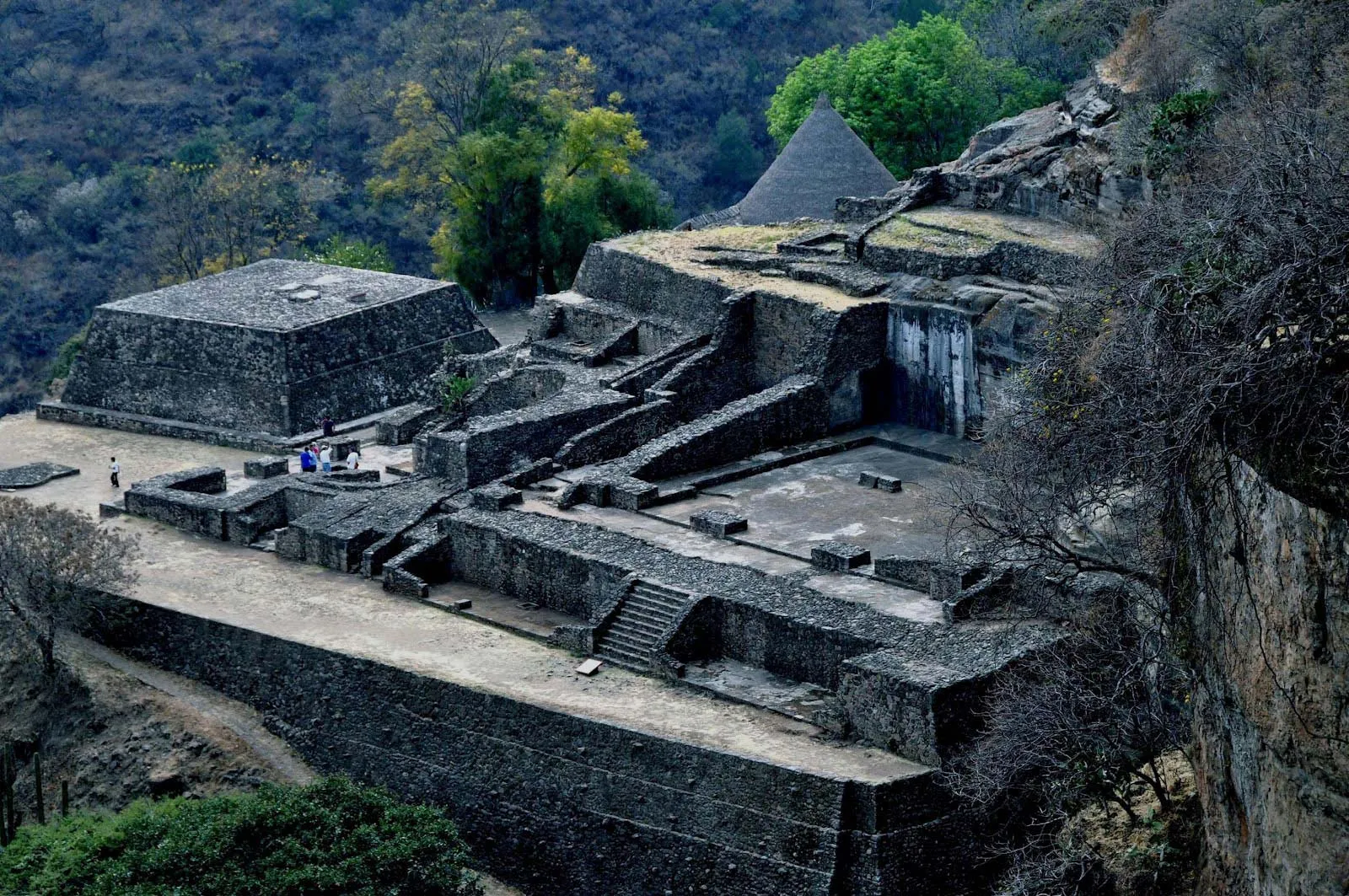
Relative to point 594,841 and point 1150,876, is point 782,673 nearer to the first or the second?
point 594,841

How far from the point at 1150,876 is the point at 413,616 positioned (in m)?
9.80

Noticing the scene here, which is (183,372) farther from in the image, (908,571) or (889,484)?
(908,571)

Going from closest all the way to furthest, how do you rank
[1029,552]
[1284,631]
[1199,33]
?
[1284,631] → [1029,552] → [1199,33]

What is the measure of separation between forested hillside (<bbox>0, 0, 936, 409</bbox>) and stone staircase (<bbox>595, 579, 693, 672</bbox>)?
3165cm

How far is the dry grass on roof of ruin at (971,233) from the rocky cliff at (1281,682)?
11.4 meters

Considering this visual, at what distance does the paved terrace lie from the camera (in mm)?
20094

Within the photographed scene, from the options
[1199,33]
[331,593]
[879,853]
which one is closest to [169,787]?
[331,593]

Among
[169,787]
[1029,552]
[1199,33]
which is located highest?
[1199,33]

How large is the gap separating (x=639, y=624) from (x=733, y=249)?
31.9 ft

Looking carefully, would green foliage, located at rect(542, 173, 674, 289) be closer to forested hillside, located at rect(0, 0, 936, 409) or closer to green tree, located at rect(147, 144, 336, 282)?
green tree, located at rect(147, 144, 336, 282)

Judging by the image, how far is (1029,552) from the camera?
20.6m

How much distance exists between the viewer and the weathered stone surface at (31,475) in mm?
29344

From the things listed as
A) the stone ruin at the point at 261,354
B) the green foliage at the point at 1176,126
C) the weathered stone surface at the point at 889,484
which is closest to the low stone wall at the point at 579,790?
the weathered stone surface at the point at 889,484

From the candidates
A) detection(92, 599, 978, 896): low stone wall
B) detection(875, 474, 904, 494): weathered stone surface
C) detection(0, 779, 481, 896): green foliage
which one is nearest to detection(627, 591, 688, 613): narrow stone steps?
detection(92, 599, 978, 896): low stone wall
